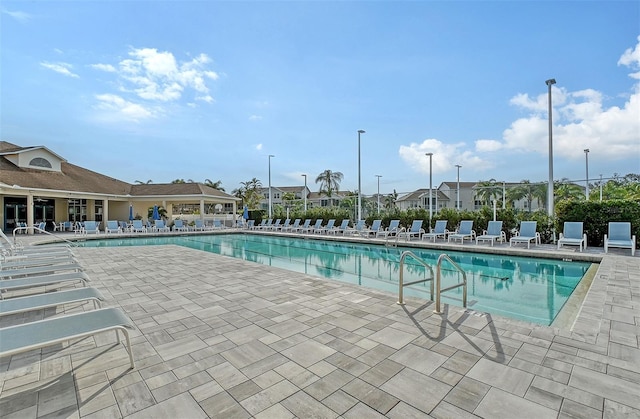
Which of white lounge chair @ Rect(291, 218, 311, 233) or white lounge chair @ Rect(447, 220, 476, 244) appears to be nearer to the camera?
white lounge chair @ Rect(447, 220, 476, 244)

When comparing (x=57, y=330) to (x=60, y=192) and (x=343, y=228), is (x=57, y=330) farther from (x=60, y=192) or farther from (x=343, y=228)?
(x=60, y=192)

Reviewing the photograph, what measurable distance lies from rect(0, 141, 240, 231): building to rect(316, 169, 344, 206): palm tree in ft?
47.1

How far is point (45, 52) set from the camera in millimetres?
10133

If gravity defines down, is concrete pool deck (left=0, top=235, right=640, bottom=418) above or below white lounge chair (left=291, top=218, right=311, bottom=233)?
below

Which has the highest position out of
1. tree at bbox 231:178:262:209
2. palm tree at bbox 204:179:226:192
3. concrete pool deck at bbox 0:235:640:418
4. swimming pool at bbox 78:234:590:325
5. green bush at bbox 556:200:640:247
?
palm tree at bbox 204:179:226:192

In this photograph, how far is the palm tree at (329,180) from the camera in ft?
125

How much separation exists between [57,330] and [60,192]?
20321 mm

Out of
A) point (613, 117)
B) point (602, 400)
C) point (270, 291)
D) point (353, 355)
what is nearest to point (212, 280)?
point (270, 291)

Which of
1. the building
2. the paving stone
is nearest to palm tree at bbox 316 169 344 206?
the building

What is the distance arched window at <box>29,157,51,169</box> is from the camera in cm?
1995

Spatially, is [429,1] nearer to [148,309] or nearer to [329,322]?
[329,322]

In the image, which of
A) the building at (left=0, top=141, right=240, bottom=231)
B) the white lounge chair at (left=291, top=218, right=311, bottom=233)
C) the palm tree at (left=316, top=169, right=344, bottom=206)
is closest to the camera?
the building at (left=0, top=141, right=240, bottom=231)

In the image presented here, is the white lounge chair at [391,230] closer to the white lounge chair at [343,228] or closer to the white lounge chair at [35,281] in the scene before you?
the white lounge chair at [343,228]

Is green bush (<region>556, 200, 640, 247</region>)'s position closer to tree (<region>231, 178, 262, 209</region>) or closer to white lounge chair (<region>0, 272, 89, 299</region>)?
white lounge chair (<region>0, 272, 89, 299</region>)
